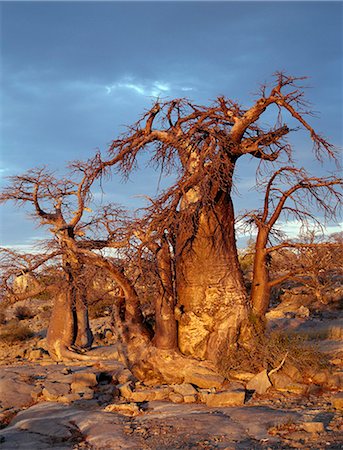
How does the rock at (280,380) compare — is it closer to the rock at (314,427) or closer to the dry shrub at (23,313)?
the rock at (314,427)

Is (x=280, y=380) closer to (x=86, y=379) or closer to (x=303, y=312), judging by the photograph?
(x=86, y=379)

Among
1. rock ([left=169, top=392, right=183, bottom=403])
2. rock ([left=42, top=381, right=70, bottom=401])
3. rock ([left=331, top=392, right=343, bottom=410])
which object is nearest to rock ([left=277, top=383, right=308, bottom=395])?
rock ([left=331, top=392, right=343, bottom=410])

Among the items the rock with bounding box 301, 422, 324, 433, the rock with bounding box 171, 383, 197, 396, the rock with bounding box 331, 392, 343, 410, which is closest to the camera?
the rock with bounding box 301, 422, 324, 433

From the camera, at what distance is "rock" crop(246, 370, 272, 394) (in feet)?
25.2

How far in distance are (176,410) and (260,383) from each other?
1454 mm

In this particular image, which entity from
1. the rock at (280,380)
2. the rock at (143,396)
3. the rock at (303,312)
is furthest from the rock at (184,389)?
the rock at (303,312)

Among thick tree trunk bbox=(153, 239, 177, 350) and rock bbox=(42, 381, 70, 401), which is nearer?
rock bbox=(42, 381, 70, 401)

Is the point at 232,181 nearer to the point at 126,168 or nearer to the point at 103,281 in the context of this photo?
the point at 126,168

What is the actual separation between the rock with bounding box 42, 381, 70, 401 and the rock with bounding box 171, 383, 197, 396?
5.71ft

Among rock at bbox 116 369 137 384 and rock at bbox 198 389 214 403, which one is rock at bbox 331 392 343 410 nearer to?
rock at bbox 198 389 214 403

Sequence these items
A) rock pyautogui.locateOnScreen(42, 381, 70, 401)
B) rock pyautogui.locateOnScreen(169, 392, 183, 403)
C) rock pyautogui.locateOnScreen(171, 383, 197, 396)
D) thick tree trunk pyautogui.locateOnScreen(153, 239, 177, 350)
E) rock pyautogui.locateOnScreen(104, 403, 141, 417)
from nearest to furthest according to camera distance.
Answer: rock pyautogui.locateOnScreen(104, 403, 141, 417)
rock pyautogui.locateOnScreen(169, 392, 183, 403)
rock pyautogui.locateOnScreen(171, 383, 197, 396)
rock pyautogui.locateOnScreen(42, 381, 70, 401)
thick tree trunk pyautogui.locateOnScreen(153, 239, 177, 350)

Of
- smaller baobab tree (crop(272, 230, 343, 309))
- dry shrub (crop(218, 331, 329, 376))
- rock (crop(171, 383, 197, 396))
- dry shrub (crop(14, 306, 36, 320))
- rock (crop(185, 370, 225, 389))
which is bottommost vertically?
rock (crop(171, 383, 197, 396))

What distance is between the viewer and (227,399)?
711 centimetres

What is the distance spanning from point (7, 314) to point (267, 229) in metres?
18.2
